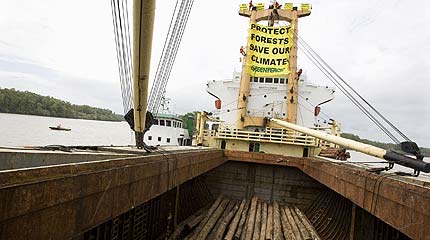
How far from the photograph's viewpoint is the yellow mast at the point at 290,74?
71.1 feet

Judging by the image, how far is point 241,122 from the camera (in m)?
21.7

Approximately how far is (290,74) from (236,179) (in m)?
A: 7.85

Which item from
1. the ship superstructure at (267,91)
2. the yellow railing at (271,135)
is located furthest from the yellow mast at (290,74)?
the yellow railing at (271,135)

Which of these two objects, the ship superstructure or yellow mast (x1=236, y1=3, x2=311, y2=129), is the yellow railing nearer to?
the ship superstructure

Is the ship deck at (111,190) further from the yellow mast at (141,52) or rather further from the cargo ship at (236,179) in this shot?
the yellow mast at (141,52)

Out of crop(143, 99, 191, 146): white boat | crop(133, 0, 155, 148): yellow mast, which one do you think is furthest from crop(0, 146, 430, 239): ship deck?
crop(143, 99, 191, 146): white boat

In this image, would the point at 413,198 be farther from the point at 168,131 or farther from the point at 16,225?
the point at 168,131

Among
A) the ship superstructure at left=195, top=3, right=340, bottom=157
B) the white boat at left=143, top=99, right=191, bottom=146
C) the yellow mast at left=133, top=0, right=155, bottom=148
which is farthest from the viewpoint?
the white boat at left=143, top=99, right=191, bottom=146

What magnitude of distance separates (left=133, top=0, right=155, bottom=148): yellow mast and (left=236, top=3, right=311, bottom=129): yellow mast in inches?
554

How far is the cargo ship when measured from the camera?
354 centimetres

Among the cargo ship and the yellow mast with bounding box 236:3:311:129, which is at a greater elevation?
the yellow mast with bounding box 236:3:311:129

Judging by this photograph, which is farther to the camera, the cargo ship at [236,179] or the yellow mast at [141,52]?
the yellow mast at [141,52]

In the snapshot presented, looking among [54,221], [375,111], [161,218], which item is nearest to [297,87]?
[375,111]

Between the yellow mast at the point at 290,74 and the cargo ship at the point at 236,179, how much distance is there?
0.08 metres
